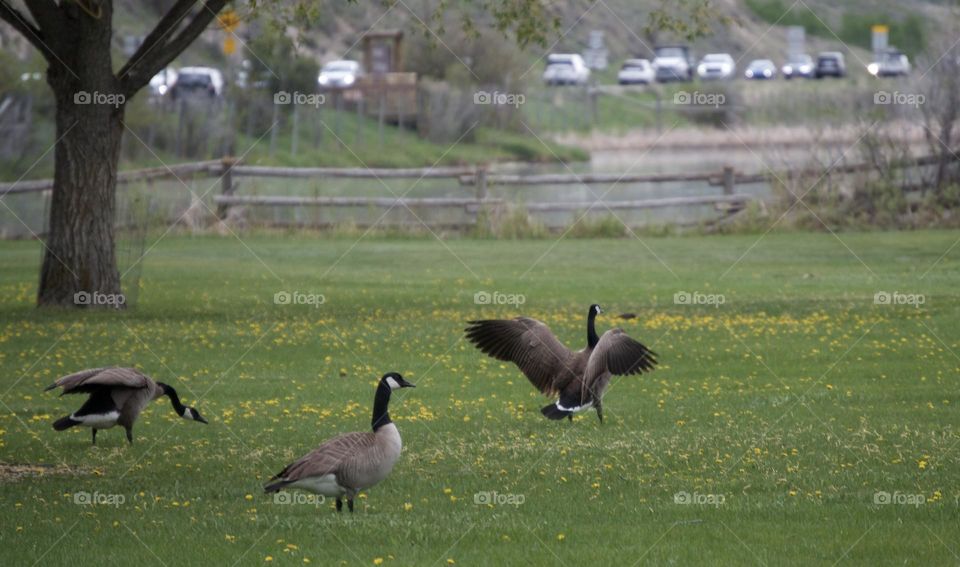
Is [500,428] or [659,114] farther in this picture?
[659,114]

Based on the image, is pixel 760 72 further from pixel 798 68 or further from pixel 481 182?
pixel 481 182

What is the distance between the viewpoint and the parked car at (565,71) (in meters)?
73.3

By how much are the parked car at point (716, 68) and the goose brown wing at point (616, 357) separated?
62822 mm

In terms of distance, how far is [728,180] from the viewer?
36.7 meters

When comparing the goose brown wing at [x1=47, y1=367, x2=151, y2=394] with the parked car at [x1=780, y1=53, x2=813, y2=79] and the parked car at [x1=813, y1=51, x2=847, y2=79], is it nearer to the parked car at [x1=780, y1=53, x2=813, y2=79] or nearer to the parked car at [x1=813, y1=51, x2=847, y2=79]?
the parked car at [x1=780, y1=53, x2=813, y2=79]

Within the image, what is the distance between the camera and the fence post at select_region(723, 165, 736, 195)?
36.2 metres

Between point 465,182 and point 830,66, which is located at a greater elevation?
point 830,66

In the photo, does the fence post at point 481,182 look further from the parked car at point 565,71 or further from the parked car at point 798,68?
the parked car at point 798,68

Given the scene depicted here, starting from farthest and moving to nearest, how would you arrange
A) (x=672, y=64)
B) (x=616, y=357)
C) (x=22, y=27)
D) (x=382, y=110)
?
(x=672, y=64)
(x=382, y=110)
(x=22, y=27)
(x=616, y=357)

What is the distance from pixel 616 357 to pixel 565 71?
208ft

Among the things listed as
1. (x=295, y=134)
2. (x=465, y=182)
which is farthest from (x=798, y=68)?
(x=465, y=182)

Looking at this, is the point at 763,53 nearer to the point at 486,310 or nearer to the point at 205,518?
the point at 486,310

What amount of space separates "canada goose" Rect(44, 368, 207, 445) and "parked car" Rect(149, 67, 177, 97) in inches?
1857

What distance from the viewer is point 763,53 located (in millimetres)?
87625
